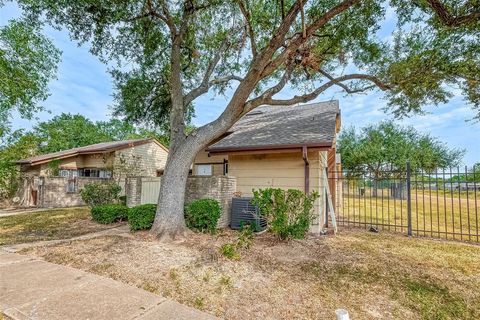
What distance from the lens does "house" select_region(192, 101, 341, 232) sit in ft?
24.6

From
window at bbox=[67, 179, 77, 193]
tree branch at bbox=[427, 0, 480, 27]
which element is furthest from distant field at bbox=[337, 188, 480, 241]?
window at bbox=[67, 179, 77, 193]

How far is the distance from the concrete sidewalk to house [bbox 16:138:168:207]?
34.6 ft

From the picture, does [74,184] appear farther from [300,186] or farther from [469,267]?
[469,267]

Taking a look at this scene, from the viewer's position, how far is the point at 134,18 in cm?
742

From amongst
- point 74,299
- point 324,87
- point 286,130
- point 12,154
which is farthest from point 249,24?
point 12,154

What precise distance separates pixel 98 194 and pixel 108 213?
5.83 feet

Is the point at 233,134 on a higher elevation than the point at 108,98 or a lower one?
lower

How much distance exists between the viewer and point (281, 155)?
809cm

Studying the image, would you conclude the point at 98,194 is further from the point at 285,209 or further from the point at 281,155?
the point at 285,209

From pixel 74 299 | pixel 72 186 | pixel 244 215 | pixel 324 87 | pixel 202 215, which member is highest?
pixel 324 87

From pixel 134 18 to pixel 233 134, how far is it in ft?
16.5

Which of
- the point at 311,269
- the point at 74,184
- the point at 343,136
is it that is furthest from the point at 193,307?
the point at 343,136

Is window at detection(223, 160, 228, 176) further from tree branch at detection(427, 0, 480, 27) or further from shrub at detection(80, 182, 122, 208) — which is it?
tree branch at detection(427, 0, 480, 27)

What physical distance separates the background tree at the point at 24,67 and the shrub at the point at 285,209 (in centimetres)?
1139
